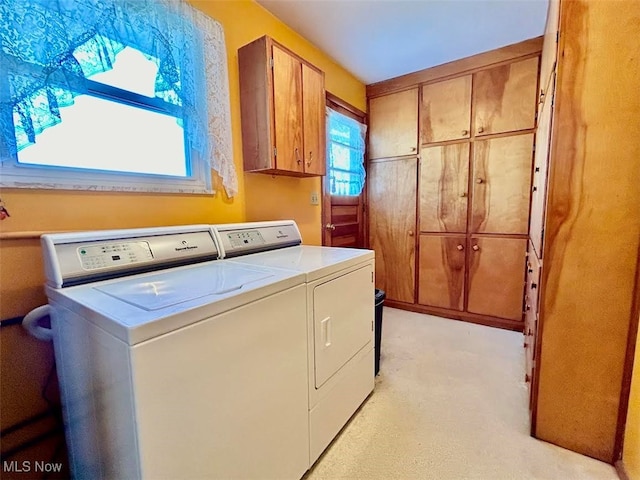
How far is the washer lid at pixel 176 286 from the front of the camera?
2.71ft

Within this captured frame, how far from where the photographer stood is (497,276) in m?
2.65

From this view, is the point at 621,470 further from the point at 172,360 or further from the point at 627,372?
the point at 172,360

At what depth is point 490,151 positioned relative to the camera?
2580 millimetres

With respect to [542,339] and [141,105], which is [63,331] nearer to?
[141,105]

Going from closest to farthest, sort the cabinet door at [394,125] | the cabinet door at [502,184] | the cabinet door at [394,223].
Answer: the cabinet door at [502,184]
the cabinet door at [394,125]
the cabinet door at [394,223]

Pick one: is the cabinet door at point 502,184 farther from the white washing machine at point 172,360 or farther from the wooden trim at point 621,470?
the white washing machine at point 172,360

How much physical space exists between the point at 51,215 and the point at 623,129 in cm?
224

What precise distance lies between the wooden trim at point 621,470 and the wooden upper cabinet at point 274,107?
209 cm

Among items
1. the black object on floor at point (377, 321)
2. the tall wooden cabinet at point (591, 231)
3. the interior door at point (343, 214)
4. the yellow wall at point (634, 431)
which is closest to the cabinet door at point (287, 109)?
the interior door at point (343, 214)

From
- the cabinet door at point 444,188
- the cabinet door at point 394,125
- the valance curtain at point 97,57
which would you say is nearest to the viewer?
the valance curtain at point 97,57

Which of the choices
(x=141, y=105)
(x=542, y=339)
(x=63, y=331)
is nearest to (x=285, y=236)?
(x=141, y=105)

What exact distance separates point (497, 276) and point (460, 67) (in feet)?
6.26

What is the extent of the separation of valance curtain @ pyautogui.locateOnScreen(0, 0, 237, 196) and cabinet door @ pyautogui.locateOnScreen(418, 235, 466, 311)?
2187 mm

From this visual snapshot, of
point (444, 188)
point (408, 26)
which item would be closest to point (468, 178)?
point (444, 188)
